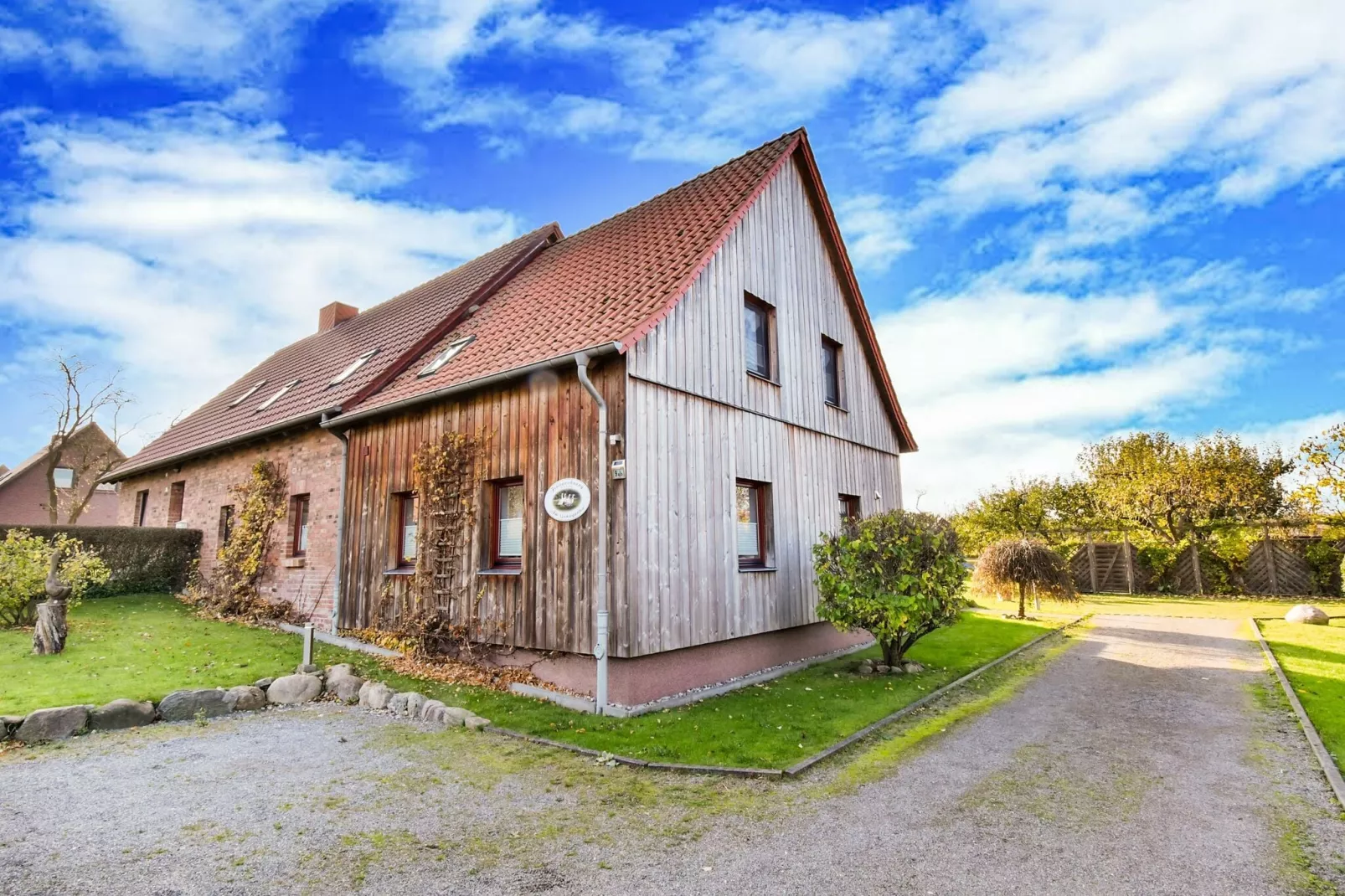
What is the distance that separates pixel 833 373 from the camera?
12055 mm

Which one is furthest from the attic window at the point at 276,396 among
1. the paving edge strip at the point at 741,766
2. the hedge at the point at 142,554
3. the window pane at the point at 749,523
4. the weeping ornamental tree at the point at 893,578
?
the weeping ornamental tree at the point at 893,578

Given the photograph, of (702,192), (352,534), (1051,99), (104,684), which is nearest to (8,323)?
(352,534)

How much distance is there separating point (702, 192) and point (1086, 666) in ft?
32.1

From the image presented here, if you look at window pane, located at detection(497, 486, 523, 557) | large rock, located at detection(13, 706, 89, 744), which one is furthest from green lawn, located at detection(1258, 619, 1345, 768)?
large rock, located at detection(13, 706, 89, 744)

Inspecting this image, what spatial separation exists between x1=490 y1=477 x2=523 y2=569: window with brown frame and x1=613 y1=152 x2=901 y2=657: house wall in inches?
79.2

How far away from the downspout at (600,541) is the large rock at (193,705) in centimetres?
406

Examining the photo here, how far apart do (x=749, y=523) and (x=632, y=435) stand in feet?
9.24

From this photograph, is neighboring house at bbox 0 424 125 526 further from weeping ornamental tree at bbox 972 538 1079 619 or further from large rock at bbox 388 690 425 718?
weeping ornamental tree at bbox 972 538 1079 619

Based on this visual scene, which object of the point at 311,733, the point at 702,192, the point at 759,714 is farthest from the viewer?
the point at 702,192

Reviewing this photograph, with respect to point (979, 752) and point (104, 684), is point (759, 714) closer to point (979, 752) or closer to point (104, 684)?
point (979, 752)

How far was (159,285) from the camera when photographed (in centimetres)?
1298

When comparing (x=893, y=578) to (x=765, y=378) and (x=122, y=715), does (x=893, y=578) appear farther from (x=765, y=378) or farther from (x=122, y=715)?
(x=122, y=715)

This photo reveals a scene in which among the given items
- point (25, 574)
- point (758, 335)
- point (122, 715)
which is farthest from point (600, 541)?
point (25, 574)

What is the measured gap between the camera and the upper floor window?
9.79 m
